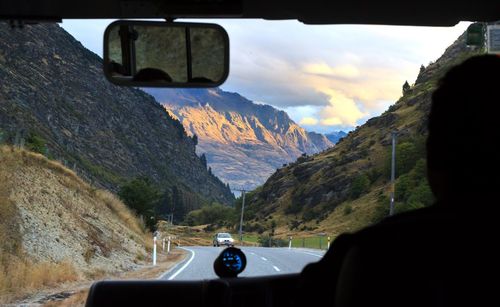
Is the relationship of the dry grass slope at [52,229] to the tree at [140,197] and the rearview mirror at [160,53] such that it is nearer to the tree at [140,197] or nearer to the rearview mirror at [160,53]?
the tree at [140,197]

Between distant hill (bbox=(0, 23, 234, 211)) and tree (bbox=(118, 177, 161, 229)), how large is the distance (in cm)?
2336

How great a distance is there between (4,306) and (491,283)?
14.4 metres

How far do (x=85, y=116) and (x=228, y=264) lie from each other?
121 metres

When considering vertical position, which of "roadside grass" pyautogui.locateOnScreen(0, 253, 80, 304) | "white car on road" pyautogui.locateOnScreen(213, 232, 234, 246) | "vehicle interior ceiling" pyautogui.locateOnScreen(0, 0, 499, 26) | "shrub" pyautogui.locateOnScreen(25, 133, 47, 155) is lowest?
"white car on road" pyautogui.locateOnScreen(213, 232, 234, 246)

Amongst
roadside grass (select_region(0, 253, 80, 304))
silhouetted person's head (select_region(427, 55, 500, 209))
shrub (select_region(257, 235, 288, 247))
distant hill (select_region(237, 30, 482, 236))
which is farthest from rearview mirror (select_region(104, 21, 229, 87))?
shrub (select_region(257, 235, 288, 247))

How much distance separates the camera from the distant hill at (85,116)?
94.3 m

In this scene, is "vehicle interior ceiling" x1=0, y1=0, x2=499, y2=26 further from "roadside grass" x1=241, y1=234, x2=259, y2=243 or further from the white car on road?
"roadside grass" x1=241, y1=234, x2=259, y2=243

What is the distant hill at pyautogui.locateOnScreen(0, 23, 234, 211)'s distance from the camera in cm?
9431

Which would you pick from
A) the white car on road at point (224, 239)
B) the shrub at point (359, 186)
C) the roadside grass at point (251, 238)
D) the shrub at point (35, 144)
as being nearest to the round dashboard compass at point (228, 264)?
the white car on road at point (224, 239)

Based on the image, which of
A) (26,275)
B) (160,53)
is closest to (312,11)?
(160,53)

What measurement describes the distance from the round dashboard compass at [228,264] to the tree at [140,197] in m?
52.8

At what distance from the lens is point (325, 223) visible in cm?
5759

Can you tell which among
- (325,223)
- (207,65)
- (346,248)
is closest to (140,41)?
(207,65)

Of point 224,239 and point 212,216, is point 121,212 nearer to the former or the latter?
point 224,239
